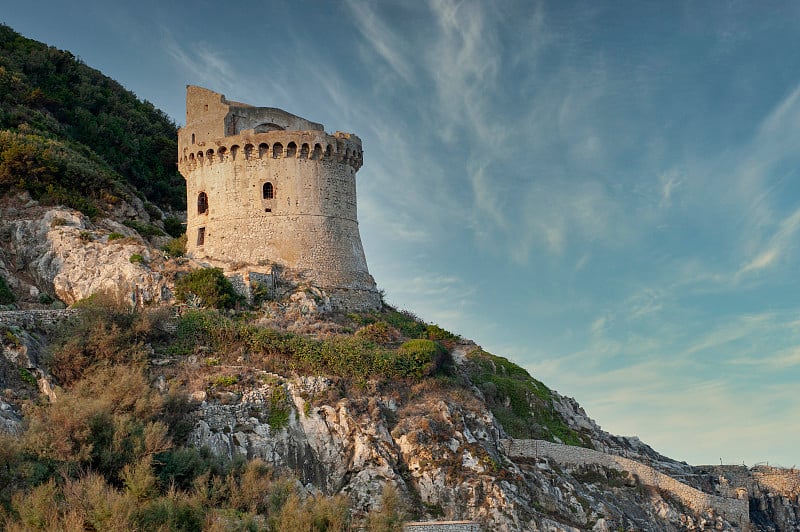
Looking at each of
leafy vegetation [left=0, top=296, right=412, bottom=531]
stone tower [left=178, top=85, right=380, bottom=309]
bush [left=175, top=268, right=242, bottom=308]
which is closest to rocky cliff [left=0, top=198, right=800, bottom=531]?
bush [left=175, top=268, right=242, bottom=308]

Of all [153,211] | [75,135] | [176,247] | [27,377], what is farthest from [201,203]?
[75,135]

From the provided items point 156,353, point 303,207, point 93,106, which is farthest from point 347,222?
point 93,106

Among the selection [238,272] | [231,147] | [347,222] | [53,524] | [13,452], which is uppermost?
[231,147]

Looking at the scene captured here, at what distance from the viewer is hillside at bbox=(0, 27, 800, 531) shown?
19.3 meters

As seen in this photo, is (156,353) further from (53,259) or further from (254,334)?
(53,259)

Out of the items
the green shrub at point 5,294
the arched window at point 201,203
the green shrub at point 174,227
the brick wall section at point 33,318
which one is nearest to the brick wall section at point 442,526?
the brick wall section at point 33,318

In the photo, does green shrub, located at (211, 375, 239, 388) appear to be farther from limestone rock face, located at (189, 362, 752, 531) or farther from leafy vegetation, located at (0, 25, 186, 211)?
leafy vegetation, located at (0, 25, 186, 211)

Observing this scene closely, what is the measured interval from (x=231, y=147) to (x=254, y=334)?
33.6 feet

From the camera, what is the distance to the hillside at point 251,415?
1931 centimetres

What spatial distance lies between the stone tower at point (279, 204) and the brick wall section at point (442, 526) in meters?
14.1

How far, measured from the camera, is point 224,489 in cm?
1995

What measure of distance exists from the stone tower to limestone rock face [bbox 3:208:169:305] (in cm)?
328

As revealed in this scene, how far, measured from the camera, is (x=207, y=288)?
103 feet

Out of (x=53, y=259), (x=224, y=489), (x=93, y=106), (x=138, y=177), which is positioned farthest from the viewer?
(x=93, y=106)
